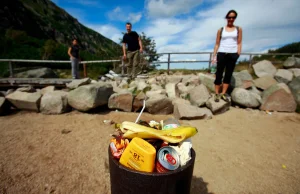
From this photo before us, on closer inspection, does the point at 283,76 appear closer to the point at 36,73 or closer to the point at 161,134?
the point at 161,134

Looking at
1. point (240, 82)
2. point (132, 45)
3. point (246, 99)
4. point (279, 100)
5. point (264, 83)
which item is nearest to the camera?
point (279, 100)

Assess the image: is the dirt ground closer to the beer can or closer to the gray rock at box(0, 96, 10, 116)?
the gray rock at box(0, 96, 10, 116)

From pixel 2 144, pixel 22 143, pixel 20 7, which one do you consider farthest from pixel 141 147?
pixel 20 7

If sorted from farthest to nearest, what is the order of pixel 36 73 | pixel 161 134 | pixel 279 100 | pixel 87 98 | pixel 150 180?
1. pixel 36 73
2. pixel 279 100
3. pixel 87 98
4. pixel 161 134
5. pixel 150 180

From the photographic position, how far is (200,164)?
2.81 meters

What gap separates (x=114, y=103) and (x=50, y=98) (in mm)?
1695

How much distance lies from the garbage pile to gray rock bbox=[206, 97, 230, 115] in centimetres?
356

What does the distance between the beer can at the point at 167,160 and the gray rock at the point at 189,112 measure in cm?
318

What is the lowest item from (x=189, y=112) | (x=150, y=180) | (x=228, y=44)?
(x=189, y=112)

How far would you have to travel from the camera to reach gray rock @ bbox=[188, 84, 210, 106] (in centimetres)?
513

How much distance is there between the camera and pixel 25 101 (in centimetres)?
477

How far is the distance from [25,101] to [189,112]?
14.1ft

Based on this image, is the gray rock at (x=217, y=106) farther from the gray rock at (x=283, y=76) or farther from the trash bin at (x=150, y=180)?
the trash bin at (x=150, y=180)

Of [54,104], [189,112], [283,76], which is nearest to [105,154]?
[189,112]
